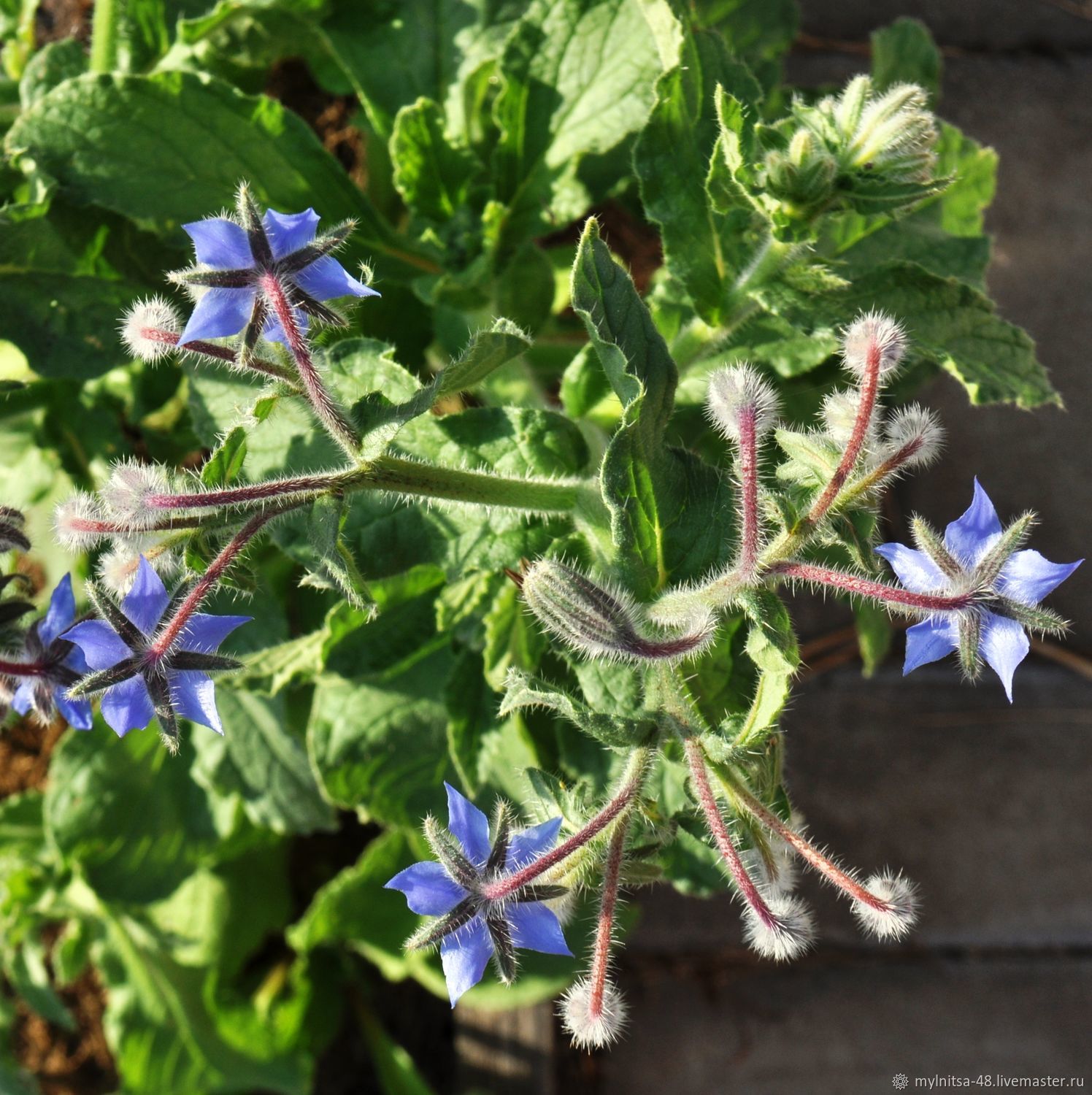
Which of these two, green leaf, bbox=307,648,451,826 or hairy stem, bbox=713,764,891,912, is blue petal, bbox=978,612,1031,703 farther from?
green leaf, bbox=307,648,451,826

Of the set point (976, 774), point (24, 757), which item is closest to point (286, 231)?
point (24, 757)

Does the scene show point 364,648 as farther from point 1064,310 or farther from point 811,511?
point 1064,310

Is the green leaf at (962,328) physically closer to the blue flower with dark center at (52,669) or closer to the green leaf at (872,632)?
the green leaf at (872,632)

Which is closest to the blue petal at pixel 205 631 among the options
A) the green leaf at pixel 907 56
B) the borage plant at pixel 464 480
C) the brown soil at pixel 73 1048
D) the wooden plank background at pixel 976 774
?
the borage plant at pixel 464 480

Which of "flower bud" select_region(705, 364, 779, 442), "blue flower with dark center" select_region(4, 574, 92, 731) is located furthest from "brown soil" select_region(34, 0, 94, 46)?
"flower bud" select_region(705, 364, 779, 442)

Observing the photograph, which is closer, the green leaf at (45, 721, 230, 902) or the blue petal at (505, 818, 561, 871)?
the blue petal at (505, 818, 561, 871)
